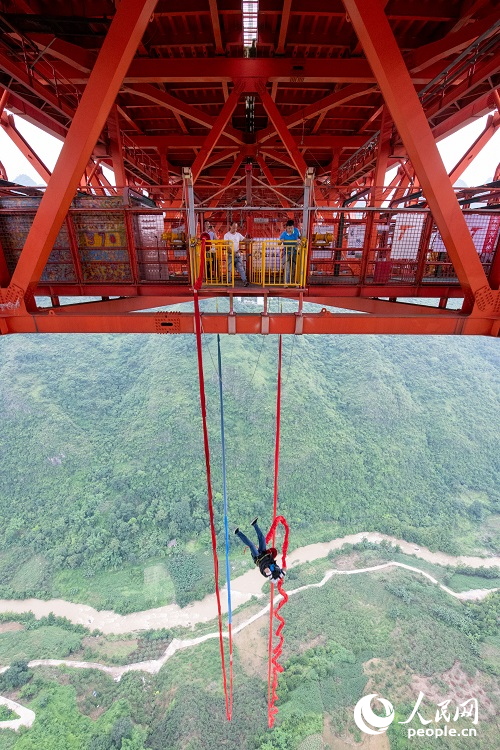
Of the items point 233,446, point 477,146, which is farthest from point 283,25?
point 233,446

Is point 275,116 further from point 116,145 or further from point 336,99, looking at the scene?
point 116,145

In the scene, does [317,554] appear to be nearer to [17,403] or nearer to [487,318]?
[487,318]

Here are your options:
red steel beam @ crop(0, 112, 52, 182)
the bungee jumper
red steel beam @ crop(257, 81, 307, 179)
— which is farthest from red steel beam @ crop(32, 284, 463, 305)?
red steel beam @ crop(0, 112, 52, 182)

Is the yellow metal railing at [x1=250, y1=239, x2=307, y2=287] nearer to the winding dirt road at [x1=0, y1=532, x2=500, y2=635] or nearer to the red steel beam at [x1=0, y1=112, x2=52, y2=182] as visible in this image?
the red steel beam at [x1=0, y1=112, x2=52, y2=182]

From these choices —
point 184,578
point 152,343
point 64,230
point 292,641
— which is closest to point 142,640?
point 184,578

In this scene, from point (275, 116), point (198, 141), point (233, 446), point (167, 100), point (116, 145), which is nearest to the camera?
point (275, 116)

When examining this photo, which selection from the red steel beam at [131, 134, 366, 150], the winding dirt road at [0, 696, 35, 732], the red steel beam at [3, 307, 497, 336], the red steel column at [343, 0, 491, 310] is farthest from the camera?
the winding dirt road at [0, 696, 35, 732]
